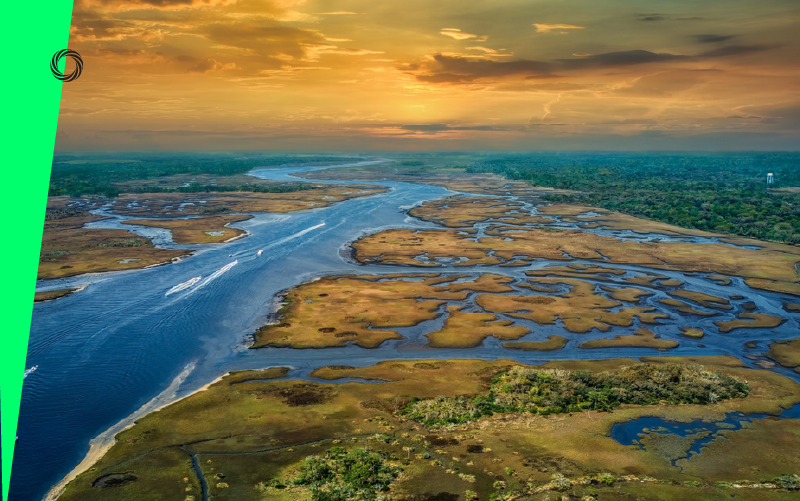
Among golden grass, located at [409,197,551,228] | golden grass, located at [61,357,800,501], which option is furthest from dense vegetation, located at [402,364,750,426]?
golden grass, located at [409,197,551,228]

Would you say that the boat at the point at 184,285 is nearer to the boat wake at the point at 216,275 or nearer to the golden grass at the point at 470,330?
the boat wake at the point at 216,275

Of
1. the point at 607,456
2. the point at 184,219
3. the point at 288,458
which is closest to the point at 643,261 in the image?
the point at 607,456

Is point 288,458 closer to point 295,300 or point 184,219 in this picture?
point 295,300

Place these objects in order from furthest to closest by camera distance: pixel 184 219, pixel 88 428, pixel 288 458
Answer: pixel 184 219, pixel 88 428, pixel 288 458

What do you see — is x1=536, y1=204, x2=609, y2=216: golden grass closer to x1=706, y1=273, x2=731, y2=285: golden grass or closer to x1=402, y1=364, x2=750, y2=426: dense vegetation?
x1=706, y1=273, x2=731, y2=285: golden grass

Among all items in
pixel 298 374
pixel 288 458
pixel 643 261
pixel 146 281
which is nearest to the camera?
pixel 288 458

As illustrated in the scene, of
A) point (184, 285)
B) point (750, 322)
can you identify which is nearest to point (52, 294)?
point (184, 285)
